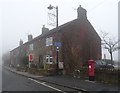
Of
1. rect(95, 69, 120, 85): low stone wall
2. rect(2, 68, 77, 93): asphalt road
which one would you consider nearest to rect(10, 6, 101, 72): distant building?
rect(95, 69, 120, 85): low stone wall

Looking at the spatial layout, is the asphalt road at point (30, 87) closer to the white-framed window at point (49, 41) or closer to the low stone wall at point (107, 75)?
the low stone wall at point (107, 75)

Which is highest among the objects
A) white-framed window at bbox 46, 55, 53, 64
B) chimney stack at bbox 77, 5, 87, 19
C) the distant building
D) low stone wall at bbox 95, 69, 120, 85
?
chimney stack at bbox 77, 5, 87, 19

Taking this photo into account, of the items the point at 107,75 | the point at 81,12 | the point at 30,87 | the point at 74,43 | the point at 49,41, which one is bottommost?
the point at 30,87

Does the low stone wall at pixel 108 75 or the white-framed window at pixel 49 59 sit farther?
the white-framed window at pixel 49 59

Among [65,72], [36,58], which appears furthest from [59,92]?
[36,58]

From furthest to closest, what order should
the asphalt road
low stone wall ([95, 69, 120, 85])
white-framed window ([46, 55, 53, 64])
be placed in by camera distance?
white-framed window ([46, 55, 53, 64]), low stone wall ([95, 69, 120, 85]), the asphalt road

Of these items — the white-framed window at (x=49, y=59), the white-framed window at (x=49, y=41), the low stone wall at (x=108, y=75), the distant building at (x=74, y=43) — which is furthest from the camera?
the white-framed window at (x=49, y=41)

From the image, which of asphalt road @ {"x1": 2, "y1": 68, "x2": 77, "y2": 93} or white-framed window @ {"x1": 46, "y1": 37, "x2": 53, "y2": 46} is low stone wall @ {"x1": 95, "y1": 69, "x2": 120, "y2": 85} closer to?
asphalt road @ {"x1": 2, "y1": 68, "x2": 77, "y2": 93}

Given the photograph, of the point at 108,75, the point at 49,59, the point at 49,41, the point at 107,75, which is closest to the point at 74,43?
the point at 49,41

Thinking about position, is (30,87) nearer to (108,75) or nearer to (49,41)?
(108,75)

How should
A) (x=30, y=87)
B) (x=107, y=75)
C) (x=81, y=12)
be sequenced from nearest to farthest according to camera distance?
(x=30, y=87) < (x=107, y=75) < (x=81, y=12)

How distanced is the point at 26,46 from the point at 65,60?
73.0ft

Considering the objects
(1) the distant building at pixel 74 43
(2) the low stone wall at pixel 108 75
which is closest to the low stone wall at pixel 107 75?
(2) the low stone wall at pixel 108 75

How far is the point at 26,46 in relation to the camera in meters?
48.5
